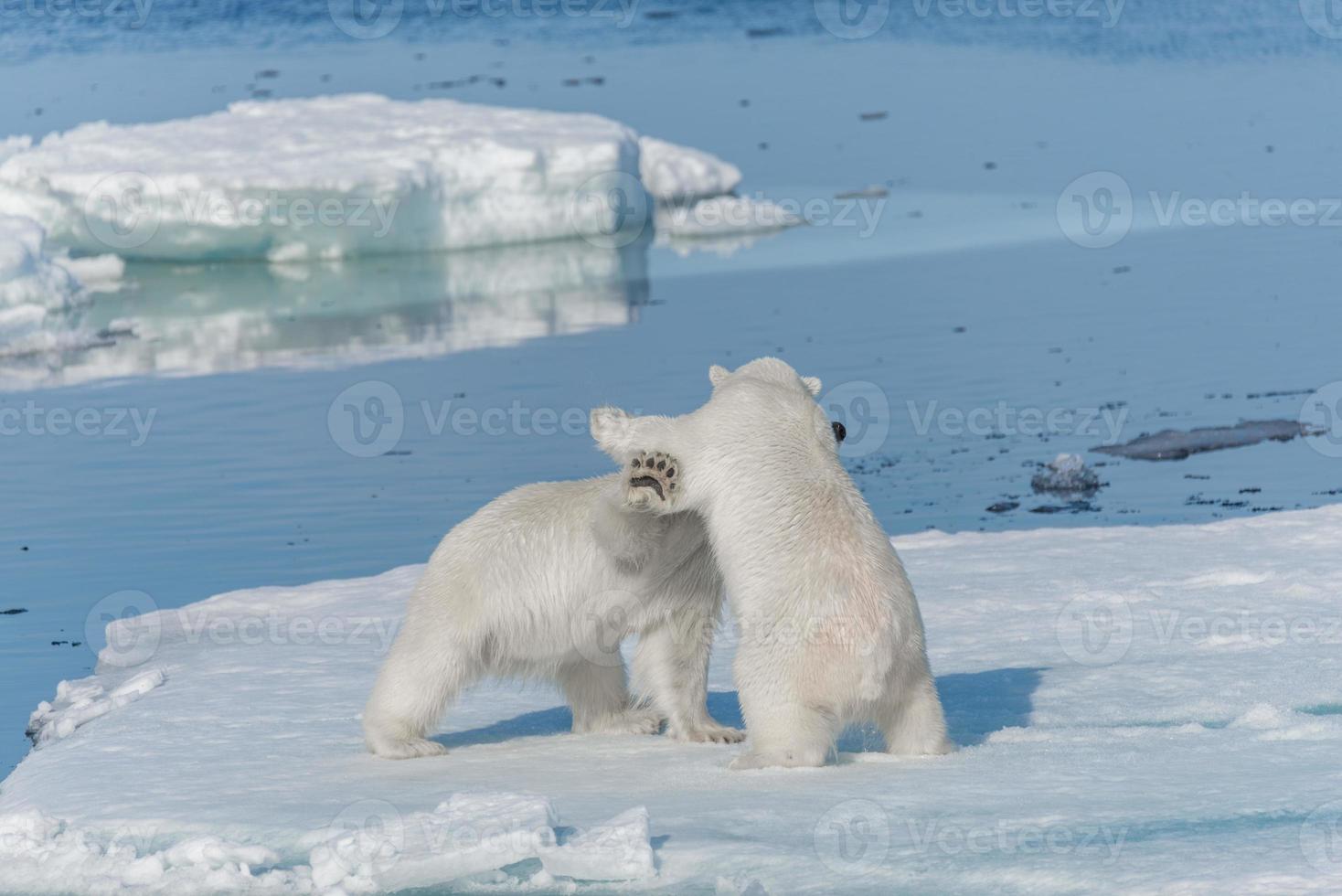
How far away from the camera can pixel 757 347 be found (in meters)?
14.6

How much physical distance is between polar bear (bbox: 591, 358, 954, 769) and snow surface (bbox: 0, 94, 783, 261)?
1561cm

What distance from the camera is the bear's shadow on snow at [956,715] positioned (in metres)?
5.37

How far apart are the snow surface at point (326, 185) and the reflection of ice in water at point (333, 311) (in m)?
0.39

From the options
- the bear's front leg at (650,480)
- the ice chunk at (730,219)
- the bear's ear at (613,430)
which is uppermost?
the ice chunk at (730,219)

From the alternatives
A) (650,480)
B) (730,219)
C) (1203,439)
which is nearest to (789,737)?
(650,480)

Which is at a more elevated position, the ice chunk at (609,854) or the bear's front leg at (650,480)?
the bear's front leg at (650,480)

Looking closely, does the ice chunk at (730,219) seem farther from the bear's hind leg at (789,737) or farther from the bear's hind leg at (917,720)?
the bear's hind leg at (789,737)

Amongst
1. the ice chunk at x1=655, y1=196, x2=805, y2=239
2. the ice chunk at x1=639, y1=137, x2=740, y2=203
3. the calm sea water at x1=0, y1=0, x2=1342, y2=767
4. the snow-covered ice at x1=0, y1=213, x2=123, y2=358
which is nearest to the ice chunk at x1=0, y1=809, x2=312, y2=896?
the calm sea water at x1=0, y1=0, x2=1342, y2=767

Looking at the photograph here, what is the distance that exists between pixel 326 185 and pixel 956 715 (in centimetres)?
1567

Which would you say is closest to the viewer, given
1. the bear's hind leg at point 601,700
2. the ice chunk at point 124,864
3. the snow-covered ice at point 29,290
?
the ice chunk at point 124,864

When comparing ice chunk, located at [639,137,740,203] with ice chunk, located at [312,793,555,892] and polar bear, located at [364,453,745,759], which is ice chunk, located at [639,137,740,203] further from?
ice chunk, located at [312,793,555,892]

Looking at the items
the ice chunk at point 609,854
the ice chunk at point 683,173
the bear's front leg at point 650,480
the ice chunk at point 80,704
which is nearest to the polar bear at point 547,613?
the bear's front leg at point 650,480

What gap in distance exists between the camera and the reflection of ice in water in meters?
16.0

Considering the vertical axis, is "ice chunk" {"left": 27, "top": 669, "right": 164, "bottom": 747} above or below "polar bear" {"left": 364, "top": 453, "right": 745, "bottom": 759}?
below
